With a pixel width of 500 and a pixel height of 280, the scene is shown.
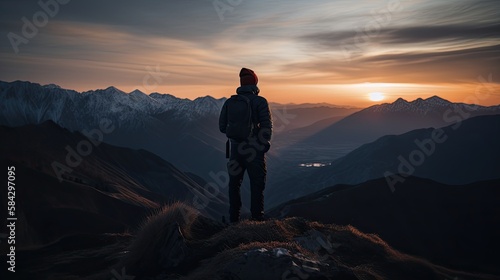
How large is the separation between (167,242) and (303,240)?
3.40 metres

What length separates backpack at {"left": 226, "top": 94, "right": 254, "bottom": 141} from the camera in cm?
1064

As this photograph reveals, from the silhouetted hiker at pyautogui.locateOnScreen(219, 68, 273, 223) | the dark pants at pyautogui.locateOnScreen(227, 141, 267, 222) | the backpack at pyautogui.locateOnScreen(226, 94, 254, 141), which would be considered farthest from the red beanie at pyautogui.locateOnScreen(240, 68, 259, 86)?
the dark pants at pyautogui.locateOnScreen(227, 141, 267, 222)

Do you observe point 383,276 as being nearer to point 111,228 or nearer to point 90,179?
point 111,228

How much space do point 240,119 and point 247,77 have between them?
4.62ft

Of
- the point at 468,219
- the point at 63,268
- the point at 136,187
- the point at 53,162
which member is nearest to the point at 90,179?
the point at 53,162

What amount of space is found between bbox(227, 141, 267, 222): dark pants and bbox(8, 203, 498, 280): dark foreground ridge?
1.04 m

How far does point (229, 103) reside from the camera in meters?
10.9

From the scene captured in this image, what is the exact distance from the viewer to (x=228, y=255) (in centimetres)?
682

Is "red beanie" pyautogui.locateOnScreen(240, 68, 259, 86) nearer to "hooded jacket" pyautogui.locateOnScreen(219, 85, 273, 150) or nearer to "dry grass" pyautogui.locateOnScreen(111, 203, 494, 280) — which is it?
"hooded jacket" pyautogui.locateOnScreen(219, 85, 273, 150)

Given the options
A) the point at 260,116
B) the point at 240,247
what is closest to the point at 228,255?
the point at 240,247

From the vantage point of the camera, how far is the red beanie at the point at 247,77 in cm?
1108

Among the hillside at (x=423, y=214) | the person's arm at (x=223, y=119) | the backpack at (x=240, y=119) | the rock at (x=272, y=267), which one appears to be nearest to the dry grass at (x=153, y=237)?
the rock at (x=272, y=267)

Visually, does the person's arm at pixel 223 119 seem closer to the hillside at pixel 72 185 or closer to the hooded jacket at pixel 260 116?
the hooded jacket at pixel 260 116

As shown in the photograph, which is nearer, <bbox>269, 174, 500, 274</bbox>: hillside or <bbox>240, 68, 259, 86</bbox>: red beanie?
<bbox>240, 68, 259, 86</bbox>: red beanie
